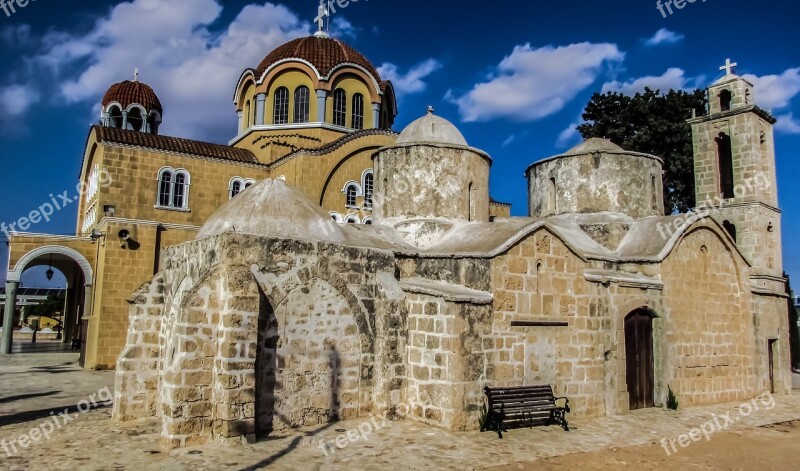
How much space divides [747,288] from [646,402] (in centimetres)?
430

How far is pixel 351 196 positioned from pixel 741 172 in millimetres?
11155

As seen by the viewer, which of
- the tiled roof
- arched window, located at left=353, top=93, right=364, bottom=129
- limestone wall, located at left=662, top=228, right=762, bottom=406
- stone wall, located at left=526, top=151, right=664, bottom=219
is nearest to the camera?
limestone wall, located at left=662, top=228, right=762, bottom=406

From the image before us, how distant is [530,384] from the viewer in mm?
9047

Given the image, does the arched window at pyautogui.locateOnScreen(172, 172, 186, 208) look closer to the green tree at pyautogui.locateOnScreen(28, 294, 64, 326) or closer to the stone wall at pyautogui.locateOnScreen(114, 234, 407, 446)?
the stone wall at pyautogui.locateOnScreen(114, 234, 407, 446)

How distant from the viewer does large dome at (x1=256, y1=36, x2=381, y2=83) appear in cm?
2014

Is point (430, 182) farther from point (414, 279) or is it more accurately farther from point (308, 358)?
point (308, 358)

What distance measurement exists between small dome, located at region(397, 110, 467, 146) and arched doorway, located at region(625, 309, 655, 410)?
15.9ft

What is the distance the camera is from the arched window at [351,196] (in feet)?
61.2

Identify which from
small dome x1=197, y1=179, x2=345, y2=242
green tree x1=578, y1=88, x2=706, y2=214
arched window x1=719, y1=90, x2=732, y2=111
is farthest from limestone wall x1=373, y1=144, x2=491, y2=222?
green tree x1=578, y1=88, x2=706, y2=214

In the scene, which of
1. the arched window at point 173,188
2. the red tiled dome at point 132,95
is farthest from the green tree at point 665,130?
the red tiled dome at point 132,95

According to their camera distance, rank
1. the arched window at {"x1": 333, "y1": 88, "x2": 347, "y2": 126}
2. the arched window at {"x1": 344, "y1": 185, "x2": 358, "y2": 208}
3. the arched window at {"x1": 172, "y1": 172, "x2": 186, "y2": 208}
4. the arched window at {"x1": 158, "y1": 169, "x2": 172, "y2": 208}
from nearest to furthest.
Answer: the arched window at {"x1": 158, "y1": 169, "x2": 172, "y2": 208} → the arched window at {"x1": 172, "y1": 172, "x2": 186, "y2": 208} → the arched window at {"x1": 344, "y1": 185, "x2": 358, "y2": 208} → the arched window at {"x1": 333, "y1": 88, "x2": 347, "y2": 126}

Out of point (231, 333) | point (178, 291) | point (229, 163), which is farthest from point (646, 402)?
point (229, 163)

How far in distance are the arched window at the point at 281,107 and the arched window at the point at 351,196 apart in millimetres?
3725

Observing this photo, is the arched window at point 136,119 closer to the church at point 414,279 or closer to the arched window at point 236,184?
the church at point 414,279
